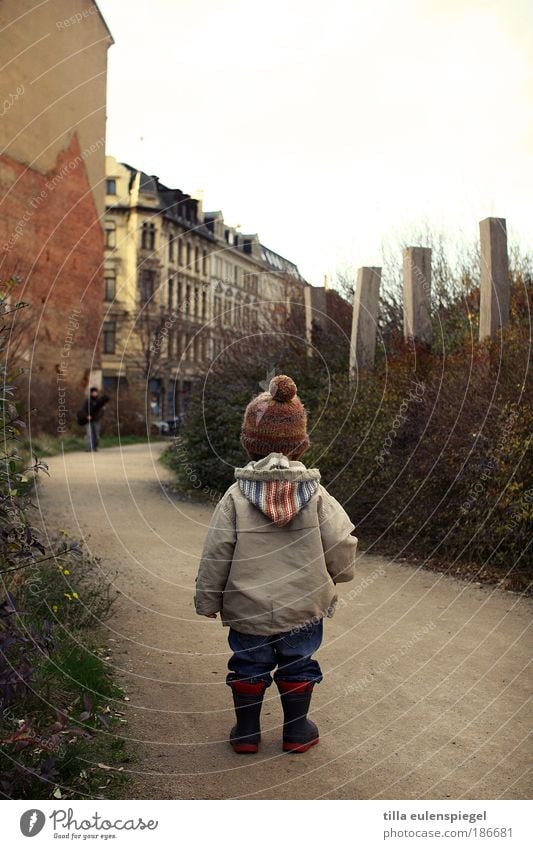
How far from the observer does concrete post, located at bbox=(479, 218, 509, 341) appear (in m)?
9.34

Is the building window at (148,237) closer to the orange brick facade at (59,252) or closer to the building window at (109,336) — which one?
the building window at (109,336)

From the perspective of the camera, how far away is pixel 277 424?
433 centimetres

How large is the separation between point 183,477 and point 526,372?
6947 millimetres

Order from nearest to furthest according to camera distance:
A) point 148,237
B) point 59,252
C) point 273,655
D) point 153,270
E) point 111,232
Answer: point 273,655, point 59,252, point 153,270, point 148,237, point 111,232

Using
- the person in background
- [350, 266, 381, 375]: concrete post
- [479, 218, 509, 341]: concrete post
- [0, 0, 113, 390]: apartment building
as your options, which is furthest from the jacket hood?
the person in background

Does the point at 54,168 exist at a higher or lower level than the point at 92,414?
higher

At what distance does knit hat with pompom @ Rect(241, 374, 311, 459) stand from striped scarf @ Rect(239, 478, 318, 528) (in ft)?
0.72

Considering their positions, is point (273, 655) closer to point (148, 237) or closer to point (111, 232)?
point (148, 237)

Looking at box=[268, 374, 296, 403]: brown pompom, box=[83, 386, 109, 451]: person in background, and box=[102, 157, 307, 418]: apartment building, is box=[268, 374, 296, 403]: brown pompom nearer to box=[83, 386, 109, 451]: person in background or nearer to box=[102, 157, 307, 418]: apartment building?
box=[83, 386, 109, 451]: person in background

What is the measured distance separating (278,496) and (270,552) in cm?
24

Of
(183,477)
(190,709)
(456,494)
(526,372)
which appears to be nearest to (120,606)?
(190,709)
